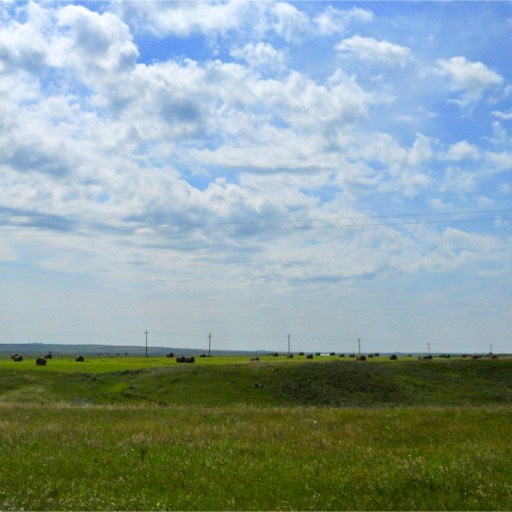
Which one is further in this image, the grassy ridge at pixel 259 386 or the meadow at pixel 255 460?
the grassy ridge at pixel 259 386

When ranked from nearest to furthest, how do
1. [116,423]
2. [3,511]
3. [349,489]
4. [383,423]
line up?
[3,511], [349,489], [383,423], [116,423]

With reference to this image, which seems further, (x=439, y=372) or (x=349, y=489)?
(x=439, y=372)

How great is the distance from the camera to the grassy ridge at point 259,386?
51250mm

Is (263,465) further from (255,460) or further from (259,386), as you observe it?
(259,386)

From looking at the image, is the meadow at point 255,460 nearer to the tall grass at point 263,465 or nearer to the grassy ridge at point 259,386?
the tall grass at point 263,465

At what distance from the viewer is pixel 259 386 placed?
5616 cm

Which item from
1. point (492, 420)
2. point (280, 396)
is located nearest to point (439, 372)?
point (280, 396)

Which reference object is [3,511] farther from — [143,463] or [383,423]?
[383,423]

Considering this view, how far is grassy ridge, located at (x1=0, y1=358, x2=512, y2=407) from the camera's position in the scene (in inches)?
2018

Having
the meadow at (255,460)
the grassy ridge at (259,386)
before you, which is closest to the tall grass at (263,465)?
the meadow at (255,460)

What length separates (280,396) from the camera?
53.6m

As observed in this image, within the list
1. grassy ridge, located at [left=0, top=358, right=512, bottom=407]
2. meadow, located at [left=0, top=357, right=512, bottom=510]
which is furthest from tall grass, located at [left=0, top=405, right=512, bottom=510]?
grassy ridge, located at [left=0, top=358, right=512, bottom=407]

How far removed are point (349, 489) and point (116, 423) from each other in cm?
1428

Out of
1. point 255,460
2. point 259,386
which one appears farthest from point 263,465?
point 259,386
